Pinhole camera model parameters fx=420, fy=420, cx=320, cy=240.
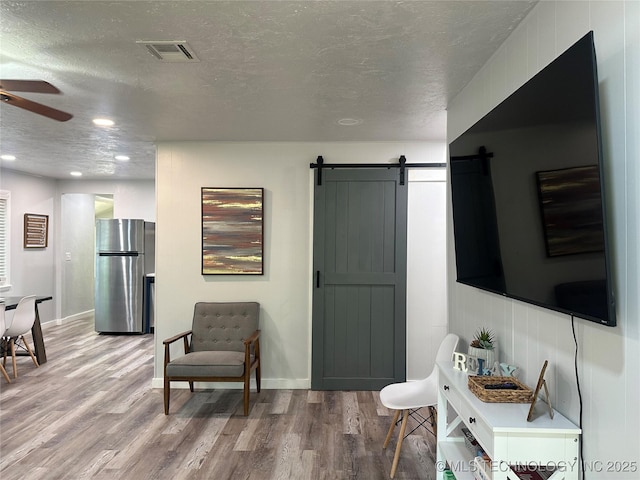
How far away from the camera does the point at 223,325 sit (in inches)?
160

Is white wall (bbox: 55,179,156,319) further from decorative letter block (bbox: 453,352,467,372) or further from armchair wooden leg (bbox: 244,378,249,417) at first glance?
decorative letter block (bbox: 453,352,467,372)

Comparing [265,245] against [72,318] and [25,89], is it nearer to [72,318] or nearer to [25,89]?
[25,89]

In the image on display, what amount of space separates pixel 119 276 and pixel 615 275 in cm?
680

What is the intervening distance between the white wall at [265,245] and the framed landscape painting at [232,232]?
8cm

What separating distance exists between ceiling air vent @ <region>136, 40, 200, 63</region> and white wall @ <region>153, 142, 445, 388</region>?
1943mm

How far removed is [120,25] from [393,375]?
11.8 feet

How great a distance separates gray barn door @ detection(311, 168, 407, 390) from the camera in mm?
4133

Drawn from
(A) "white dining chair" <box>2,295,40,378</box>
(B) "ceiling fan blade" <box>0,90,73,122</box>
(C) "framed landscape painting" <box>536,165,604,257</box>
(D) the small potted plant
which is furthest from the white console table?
(A) "white dining chair" <box>2,295,40,378</box>

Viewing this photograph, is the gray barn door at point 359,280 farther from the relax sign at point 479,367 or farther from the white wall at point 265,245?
the relax sign at point 479,367

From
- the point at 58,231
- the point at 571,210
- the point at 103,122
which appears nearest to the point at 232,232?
the point at 103,122

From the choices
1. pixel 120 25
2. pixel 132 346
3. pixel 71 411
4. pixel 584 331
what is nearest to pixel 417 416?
pixel 584 331

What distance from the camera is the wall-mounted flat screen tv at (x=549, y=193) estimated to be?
129 centimetres

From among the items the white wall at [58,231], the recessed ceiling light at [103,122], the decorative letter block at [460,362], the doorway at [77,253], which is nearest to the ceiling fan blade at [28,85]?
the recessed ceiling light at [103,122]

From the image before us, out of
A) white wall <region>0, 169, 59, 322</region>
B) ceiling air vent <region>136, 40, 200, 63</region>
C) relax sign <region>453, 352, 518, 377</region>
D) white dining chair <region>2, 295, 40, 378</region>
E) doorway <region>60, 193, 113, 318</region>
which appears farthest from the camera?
doorway <region>60, 193, 113, 318</region>
